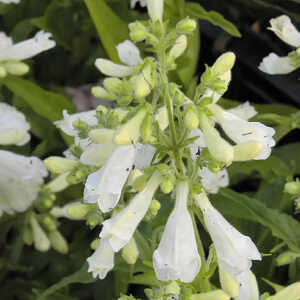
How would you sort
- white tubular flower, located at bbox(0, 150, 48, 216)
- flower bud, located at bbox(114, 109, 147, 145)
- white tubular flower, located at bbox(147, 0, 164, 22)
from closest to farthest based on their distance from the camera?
flower bud, located at bbox(114, 109, 147, 145) < white tubular flower, located at bbox(147, 0, 164, 22) < white tubular flower, located at bbox(0, 150, 48, 216)

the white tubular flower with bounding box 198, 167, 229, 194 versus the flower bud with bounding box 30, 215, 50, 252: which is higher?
the white tubular flower with bounding box 198, 167, 229, 194

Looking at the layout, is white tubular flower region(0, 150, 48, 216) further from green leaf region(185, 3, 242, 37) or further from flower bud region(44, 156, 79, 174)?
green leaf region(185, 3, 242, 37)

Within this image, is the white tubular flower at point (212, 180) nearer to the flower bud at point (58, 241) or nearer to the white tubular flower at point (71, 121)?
the white tubular flower at point (71, 121)

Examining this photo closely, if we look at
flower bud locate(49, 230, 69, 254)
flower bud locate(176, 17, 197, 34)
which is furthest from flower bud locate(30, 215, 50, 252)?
flower bud locate(176, 17, 197, 34)

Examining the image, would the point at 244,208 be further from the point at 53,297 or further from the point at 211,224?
the point at 53,297

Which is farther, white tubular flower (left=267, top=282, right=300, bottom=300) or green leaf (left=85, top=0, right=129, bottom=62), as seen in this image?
green leaf (left=85, top=0, right=129, bottom=62)

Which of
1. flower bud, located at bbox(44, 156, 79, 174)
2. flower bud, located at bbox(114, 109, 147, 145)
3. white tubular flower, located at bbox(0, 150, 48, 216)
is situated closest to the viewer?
flower bud, located at bbox(114, 109, 147, 145)

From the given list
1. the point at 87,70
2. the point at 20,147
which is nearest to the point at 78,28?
the point at 87,70

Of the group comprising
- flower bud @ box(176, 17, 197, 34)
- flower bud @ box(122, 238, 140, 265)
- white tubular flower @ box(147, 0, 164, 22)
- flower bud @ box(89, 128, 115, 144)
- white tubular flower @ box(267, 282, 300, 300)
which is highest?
flower bud @ box(176, 17, 197, 34)
